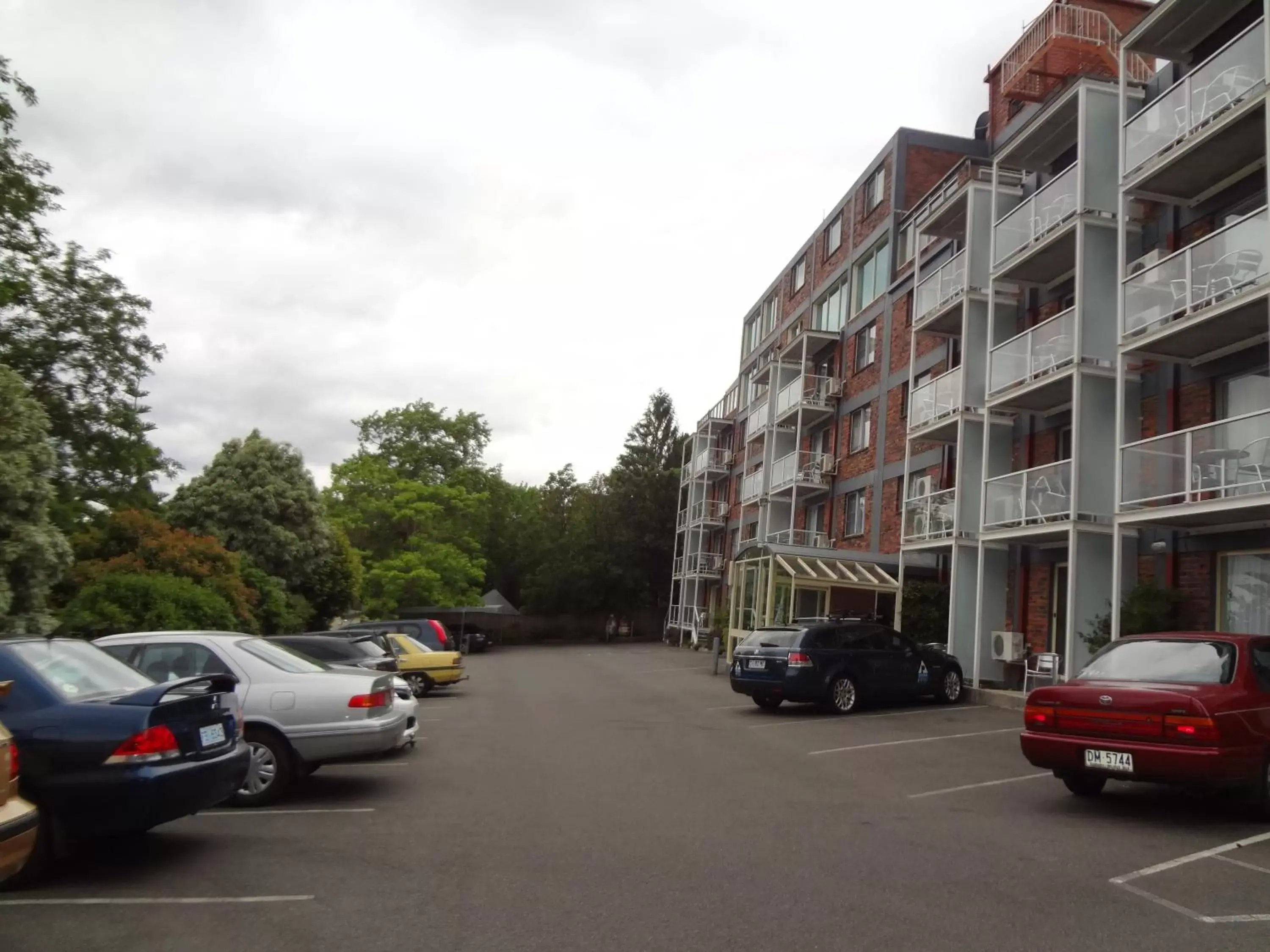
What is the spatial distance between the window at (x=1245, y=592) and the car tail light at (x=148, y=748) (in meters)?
14.0

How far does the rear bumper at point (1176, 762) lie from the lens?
8117 millimetres

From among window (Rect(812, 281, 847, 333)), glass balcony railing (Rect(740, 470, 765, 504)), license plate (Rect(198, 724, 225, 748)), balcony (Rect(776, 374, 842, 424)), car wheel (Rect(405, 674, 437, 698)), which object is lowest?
car wheel (Rect(405, 674, 437, 698))

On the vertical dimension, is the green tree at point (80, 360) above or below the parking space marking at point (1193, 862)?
above

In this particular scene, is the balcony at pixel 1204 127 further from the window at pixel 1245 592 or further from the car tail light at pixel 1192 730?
the car tail light at pixel 1192 730

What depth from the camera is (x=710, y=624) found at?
4466cm

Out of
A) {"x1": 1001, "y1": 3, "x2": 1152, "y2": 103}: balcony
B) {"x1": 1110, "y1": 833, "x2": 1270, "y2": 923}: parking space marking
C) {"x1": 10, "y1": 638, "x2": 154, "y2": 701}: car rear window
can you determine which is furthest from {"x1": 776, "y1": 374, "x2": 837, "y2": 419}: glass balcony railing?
{"x1": 10, "y1": 638, "x2": 154, "y2": 701}: car rear window

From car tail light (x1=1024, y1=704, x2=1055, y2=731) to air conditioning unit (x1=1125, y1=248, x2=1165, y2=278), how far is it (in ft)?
31.5

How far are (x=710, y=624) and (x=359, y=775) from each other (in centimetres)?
3457

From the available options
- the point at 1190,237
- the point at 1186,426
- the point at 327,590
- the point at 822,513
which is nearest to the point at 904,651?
the point at 1186,426

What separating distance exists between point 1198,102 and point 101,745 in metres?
16.2

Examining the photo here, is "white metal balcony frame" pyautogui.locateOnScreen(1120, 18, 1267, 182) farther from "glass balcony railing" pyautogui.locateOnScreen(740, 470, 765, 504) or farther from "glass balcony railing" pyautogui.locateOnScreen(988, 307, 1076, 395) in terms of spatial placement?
"glass balcony railing" pyautogui.locateOnScreen(740, 470, 765, 504)

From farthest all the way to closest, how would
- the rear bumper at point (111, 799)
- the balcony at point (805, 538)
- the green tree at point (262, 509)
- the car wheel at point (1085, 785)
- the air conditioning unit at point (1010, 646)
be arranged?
1. the balcony at point (805, 538)
2. the green tree at point (262, 509)
3. the air conditioning unit at point (1010, 646)
4. the car wheel at point (1085, 785)
5. the rear bumper at point (111, 799)

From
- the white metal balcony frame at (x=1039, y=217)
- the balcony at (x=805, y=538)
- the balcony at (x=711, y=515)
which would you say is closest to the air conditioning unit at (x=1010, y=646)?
the white metal balcony frame at (x=1039, y=217)

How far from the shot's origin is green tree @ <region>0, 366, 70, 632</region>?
46.4 feet
